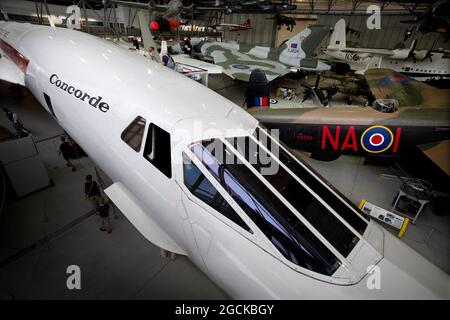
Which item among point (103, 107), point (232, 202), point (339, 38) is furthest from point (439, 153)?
point (339, 38)

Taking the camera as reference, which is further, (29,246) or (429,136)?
(429,136)

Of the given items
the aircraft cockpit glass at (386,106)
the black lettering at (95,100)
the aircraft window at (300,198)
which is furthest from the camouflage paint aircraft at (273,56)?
the aircraft window at (300,198)

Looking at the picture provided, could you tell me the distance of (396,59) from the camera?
53.8ft

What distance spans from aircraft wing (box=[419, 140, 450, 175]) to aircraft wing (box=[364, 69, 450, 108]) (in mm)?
3038

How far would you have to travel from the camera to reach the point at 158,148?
2.51m

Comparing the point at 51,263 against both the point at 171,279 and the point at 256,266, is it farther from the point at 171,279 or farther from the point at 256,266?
the point at 256,266

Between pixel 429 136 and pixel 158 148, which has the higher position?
pixel 158 148

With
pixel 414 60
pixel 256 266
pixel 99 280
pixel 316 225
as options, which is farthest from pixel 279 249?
pixel 414 60

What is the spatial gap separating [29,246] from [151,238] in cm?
318

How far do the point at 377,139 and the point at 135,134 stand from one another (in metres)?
6.60

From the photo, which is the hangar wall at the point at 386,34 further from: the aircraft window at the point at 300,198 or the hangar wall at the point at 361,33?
the aircraft window at the point at 300,198

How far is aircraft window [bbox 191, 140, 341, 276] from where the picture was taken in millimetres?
2023

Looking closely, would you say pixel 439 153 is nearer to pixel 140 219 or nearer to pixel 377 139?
pixel 377 139

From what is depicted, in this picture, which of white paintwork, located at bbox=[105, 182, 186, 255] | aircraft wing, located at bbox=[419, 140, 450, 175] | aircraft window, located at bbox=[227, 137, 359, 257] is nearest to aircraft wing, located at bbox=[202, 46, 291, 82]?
aircraft wing, located at bbox=[419, 140, 450, 175]
